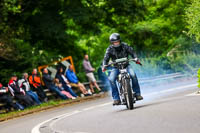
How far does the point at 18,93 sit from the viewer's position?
70.8 feet

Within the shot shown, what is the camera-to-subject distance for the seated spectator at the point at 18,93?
21.2 meters

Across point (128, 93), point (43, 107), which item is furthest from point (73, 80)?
point (128, 93)

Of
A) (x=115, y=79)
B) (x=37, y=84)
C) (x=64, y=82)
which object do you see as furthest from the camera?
(x=64, y=82)

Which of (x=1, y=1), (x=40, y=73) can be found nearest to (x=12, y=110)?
(x=40, y=73)

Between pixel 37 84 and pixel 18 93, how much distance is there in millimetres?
1612

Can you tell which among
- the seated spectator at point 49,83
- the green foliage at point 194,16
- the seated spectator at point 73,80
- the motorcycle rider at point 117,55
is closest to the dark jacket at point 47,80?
the seated spectator at point 49,83

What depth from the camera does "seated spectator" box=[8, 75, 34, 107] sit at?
21.2m

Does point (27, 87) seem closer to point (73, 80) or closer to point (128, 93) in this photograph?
point (73, 80)

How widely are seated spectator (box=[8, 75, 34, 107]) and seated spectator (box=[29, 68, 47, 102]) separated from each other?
1.19 m

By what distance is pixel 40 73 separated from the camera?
25.3 m

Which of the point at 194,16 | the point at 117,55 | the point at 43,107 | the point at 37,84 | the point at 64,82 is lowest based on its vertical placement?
the point at 43,107

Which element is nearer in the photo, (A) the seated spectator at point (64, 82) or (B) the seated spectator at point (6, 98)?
(B) the seated spectator at point (6, 98)

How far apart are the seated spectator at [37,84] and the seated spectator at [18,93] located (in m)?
1.19

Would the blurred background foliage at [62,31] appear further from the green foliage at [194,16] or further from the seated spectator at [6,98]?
the green foliage at [194,16]
